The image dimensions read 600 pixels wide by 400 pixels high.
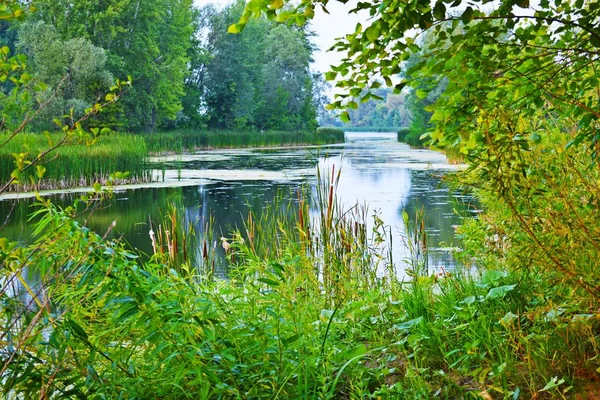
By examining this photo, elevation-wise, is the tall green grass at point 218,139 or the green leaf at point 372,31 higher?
the green leaf at point 372,31

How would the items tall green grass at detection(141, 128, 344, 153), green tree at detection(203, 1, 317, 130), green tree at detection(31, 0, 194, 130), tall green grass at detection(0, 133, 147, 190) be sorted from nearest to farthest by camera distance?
tall green grass at detection(0, 133, 147, 190) → tall green grass at detection(141, 128, 344, 153) → green tree at detection(31, 0, 194, 130) → green tree at detection(203, 1, 317, 130)

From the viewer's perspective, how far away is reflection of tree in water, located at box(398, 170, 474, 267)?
276 inches

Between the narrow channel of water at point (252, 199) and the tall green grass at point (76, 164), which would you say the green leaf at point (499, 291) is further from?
the tall green grass at point (76, 164)

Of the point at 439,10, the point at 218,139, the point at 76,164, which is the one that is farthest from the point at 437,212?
the point at 218,139

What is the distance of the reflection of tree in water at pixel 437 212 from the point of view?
7021mm

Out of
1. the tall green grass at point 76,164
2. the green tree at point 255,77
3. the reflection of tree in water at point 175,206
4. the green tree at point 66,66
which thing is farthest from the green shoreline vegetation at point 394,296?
the green tree at point 255,77

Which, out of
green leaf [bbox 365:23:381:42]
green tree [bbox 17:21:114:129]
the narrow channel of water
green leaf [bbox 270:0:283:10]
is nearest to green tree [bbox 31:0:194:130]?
green tree [bbox 17:21:114:129]

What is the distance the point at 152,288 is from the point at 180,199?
10233mm

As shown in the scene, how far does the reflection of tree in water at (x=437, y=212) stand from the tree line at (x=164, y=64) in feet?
36.9

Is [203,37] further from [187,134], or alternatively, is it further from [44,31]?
[44,31]

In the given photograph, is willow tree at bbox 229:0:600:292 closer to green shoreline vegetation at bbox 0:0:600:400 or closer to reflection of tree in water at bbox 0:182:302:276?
green shoreline vegetation at bbox 0:0:600:400

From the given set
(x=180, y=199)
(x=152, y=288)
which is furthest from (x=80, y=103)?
(x=152, y=288)

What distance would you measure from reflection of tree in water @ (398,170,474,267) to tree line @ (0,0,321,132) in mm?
11234

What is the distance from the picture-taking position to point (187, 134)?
3297cm
